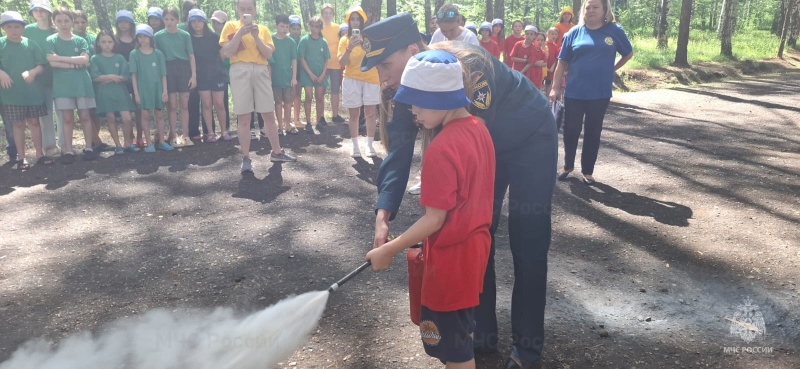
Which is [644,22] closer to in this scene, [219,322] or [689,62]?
[689,62]

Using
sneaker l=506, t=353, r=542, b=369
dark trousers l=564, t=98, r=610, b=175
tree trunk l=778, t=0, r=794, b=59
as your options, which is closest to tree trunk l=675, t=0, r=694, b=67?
tree trunk l=778, t=0, r=794, b=59

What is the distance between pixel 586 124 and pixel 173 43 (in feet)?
21.6

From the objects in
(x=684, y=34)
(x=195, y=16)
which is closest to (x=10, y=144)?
(x=195, y=16)

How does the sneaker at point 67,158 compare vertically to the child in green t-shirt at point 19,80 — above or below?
below

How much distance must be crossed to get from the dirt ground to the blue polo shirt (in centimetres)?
122

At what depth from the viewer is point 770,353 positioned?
343 centimetres

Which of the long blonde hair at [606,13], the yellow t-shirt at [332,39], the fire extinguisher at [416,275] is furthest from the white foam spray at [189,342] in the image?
the yellow t-shirt at [332,39]

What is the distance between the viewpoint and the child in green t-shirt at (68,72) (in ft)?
26.6

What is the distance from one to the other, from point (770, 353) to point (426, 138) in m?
2.61

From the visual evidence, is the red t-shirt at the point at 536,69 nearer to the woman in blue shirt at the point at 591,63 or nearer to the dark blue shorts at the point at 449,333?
the woman in blue shirt at the point at 591,63

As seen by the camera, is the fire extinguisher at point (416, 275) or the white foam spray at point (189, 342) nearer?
the fire extinguisher at point (416, 275)

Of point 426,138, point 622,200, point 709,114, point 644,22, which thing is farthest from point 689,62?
point 644,22

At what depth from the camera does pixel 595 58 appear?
20.9ft

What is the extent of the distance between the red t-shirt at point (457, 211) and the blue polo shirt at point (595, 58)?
4.36 m
